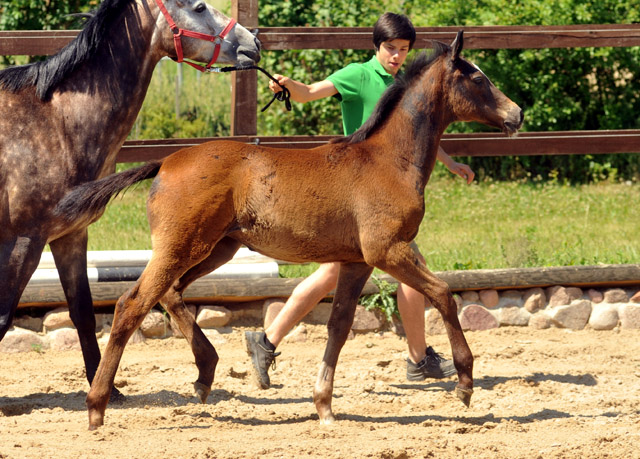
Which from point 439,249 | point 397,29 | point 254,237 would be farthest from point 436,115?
point 439,249

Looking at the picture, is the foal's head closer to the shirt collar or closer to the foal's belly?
the shirt collar

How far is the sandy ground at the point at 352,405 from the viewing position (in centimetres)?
407

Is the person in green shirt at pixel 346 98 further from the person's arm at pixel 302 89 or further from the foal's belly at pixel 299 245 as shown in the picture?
the foal's belly at pixel 299 245

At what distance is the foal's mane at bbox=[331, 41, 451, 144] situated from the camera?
15.6 feet

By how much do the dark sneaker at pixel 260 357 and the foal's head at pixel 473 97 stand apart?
1.69m

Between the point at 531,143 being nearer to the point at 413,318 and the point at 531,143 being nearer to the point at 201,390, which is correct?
the point at 413,318

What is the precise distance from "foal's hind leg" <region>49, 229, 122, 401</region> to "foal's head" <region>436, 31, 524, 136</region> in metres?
2.14

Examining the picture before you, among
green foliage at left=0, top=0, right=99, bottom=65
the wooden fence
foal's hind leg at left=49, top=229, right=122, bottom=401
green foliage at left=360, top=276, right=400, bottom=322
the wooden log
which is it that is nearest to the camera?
foal's hind leg at left=49, top=229, right=122, bottom=401

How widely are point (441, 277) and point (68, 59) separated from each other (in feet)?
9.78

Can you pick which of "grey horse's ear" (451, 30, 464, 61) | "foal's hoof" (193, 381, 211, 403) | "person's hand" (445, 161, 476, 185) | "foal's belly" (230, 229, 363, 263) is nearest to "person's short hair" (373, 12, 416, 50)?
"grey horse's ear" (451, 30, 464, 61)

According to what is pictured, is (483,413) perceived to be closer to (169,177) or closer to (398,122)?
(398,122)

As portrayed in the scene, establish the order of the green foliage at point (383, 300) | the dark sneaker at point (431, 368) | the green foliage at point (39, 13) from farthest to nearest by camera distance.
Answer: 1. the green foliage at point (39, 13)
2. the green foliage at point (383, 300)
3. the dark sneaker at point (431, 368)

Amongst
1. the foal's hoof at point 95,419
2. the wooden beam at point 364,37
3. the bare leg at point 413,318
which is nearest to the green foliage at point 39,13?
the wooden beam at point 364,37

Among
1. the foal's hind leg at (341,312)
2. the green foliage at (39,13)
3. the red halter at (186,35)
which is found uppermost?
the red halter at (186,35)
